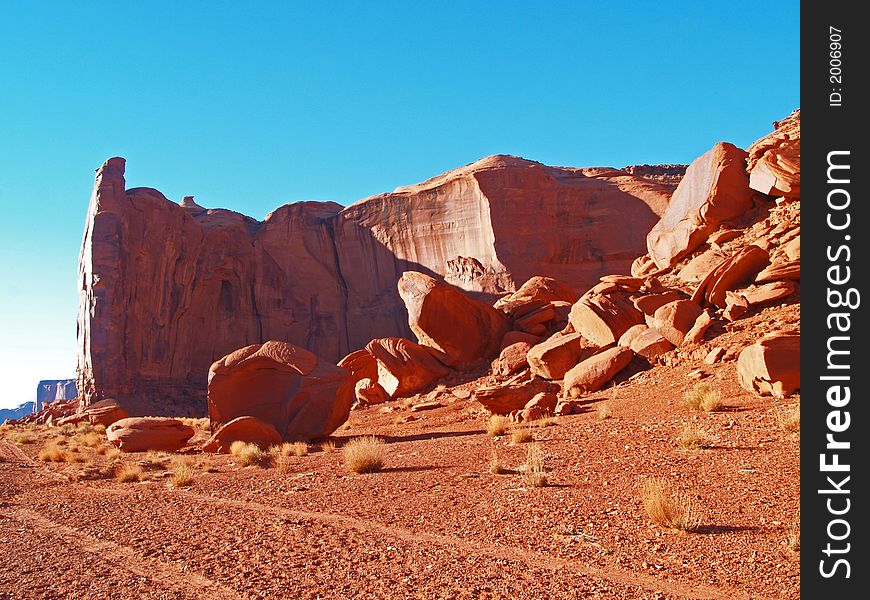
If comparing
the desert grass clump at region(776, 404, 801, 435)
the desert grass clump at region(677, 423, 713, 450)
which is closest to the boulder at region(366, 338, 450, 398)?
the desert grass clump at region(677, 423, 713, 450)

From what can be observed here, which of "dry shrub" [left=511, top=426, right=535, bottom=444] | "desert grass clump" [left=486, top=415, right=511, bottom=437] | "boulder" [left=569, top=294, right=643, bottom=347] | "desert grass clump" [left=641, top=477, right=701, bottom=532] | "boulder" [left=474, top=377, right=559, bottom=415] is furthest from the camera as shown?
"boulder" [left=569, top=294, right=643, bottom=347]

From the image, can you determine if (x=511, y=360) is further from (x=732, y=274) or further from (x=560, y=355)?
(x=732, y=274)

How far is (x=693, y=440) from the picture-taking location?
10.7 meters

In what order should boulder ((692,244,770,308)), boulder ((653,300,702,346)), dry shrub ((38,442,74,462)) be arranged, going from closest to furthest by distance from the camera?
1. dry shrub ((38,442,74,462))
2. boulder ((653,300,702,346))
3. boulder ((692,244,770,308))

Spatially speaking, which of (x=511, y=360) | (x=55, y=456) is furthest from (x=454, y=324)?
(x=55, y=456)

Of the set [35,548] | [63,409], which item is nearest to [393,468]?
[35,548]

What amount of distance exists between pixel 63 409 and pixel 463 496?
131 feet

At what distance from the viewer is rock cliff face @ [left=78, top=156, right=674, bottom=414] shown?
46562 millimetres

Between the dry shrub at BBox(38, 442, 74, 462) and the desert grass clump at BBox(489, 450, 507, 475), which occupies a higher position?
the desert grass clump at BBox(489, 450, 507, 475)

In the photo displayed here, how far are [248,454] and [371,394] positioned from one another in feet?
47.0

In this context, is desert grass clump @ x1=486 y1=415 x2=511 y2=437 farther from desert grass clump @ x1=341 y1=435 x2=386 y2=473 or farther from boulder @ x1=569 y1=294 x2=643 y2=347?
boulder @ x1=569 y1=294 x2=643 y2=347

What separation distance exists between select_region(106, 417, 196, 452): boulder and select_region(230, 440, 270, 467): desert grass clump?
3.77m

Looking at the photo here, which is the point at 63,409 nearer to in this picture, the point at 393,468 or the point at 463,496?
the point at 393,468
